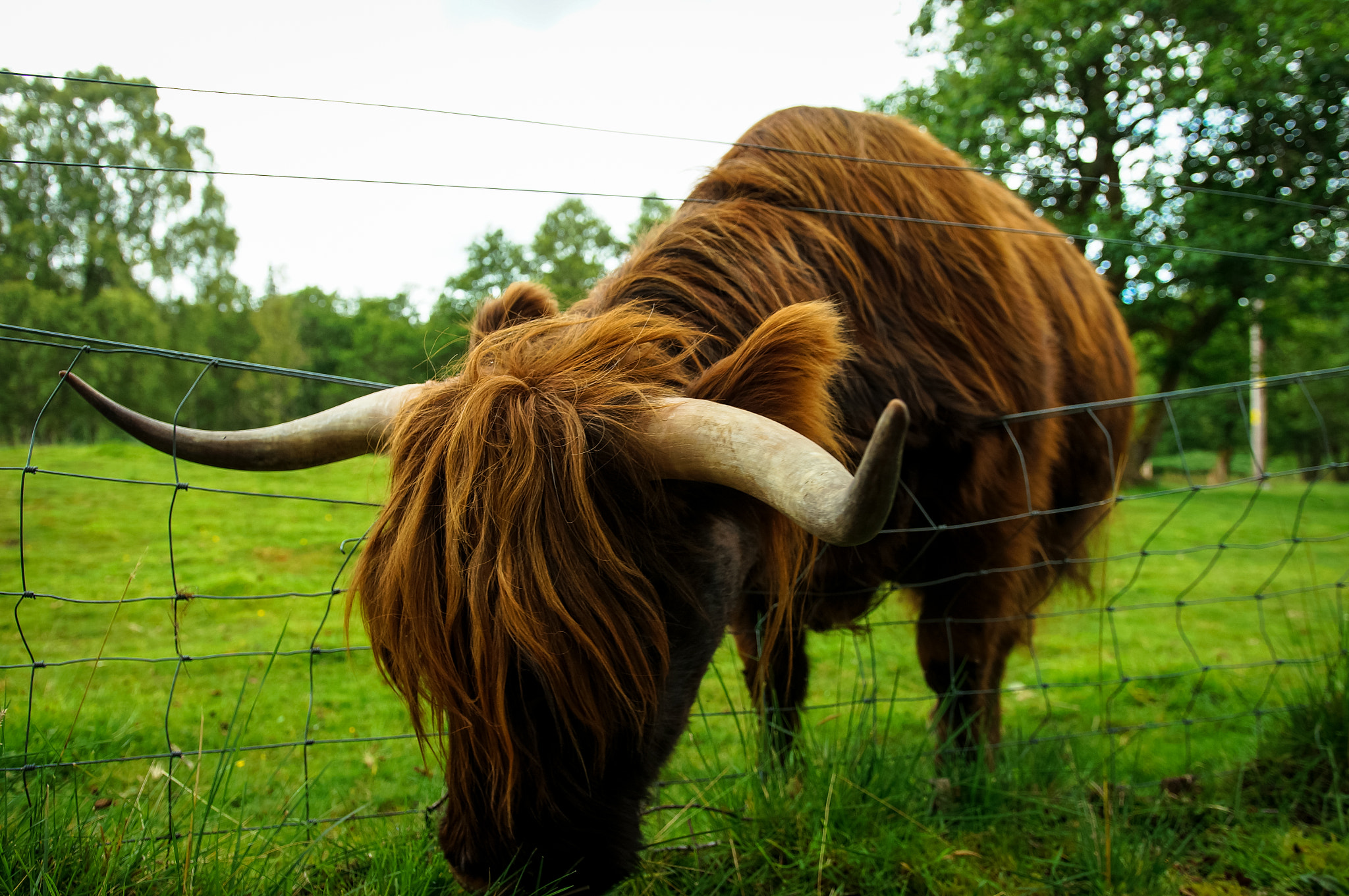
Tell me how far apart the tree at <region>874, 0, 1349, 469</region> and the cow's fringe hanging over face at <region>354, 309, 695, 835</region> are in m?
10.5

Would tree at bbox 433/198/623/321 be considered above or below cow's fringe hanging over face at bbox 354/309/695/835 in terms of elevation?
above

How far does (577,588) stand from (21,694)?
3.08 meters

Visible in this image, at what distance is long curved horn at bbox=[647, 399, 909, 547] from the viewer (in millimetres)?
1132

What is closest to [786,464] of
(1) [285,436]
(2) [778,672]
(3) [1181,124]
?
(1) [285,436]

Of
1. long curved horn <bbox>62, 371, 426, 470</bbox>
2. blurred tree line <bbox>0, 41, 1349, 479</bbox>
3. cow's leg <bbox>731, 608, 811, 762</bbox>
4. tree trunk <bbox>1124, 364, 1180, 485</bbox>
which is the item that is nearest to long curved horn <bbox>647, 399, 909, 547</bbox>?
long curved horn <bbox>62, 371, 426, 470</bbox>

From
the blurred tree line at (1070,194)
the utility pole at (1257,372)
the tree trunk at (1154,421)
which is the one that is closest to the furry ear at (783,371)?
the blurred tree line at (1070,194)

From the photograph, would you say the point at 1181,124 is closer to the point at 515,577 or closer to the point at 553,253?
the point at 553,253

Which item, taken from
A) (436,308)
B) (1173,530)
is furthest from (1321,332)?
(436,308)

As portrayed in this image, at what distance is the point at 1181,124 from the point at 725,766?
12.3 metres

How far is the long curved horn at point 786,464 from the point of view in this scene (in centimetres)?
113

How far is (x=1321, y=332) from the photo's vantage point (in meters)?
25.4

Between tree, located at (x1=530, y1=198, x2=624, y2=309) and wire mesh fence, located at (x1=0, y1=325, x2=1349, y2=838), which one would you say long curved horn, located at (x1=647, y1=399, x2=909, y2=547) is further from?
tree, located at (x1=530, y1=198, x2=624, y2=309)

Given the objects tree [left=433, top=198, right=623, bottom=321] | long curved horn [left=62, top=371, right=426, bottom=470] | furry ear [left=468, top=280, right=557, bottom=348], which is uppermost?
tree [left=433, top=198, right=623, bottom=321]

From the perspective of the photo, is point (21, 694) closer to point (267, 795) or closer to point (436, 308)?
point (267, 795)
